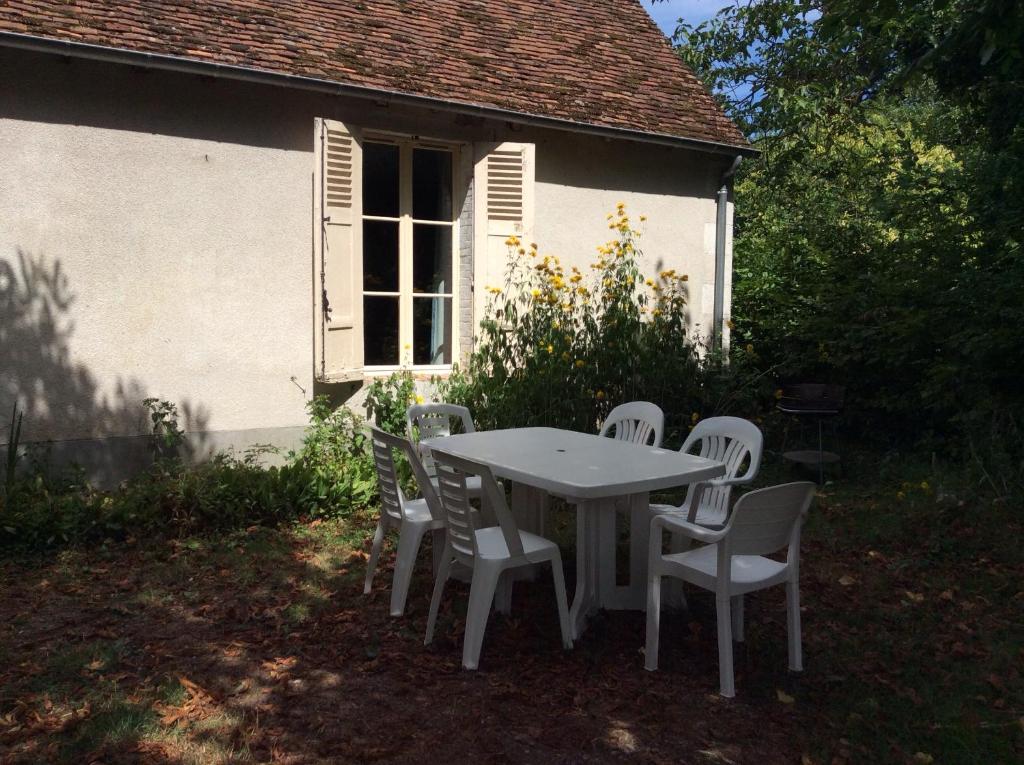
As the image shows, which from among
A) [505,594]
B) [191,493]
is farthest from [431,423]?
[505,594]

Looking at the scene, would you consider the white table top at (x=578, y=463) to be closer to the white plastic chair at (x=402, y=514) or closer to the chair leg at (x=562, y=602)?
the white plastic chair at (x=402, y=514)

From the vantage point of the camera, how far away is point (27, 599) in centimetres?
477

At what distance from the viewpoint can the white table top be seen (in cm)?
395

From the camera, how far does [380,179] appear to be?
728 centimetres

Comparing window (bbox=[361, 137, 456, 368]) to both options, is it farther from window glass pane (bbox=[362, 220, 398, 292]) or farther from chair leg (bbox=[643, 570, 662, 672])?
chair leg (bbox=[643, 570, 662, 672])

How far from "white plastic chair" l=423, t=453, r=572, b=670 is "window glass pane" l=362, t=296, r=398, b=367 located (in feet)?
10.7

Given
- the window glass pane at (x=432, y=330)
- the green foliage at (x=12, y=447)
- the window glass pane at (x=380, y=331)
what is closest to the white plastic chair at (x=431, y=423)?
the window glass pane at (x=380, y=331)

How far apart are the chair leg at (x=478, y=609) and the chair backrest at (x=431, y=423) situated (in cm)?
150

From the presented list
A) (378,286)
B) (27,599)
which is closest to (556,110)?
(378,286)

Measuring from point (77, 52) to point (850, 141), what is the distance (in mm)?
12461

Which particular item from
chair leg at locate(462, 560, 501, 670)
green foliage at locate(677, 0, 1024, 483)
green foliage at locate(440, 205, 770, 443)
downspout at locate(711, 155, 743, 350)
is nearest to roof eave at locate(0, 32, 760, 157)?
downspout at locate(711, 155, 743, 350)

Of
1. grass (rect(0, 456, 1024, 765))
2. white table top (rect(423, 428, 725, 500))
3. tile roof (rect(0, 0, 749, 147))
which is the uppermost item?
tile roof (rect(0, 0, 749, 147))

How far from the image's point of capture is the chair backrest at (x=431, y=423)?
5.55 meters

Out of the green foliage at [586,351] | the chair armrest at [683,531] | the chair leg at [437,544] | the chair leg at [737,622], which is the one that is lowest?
A: the chair leg at [737,622]
